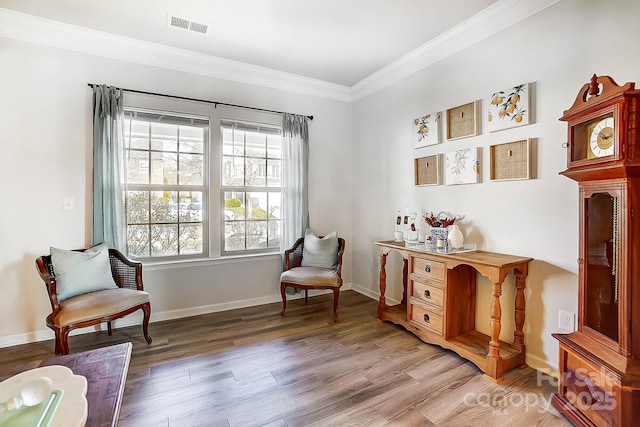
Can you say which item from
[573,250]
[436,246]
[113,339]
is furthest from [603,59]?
[113,339]

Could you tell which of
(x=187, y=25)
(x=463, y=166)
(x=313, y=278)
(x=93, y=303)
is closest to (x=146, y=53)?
(x=187, y=25)

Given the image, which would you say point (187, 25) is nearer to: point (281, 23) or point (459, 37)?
point (281, 23)

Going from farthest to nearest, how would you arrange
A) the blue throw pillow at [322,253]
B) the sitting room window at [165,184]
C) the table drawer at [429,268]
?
the blue throw pillow at [322,253], the sitting room window at [165,184], the table drawer at [429,268]

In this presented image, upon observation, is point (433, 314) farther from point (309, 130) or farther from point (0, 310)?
point (0, 310)

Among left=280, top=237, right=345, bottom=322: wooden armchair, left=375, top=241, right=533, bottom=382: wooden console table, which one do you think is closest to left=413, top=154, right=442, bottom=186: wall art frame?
left=375, top=241, right=533, bottom=382: wooden console table

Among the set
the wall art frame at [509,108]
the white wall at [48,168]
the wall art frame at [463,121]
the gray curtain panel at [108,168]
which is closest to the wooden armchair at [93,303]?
the gray curtain panel at [108,168]

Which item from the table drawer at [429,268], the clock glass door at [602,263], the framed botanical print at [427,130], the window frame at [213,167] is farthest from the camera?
the window frame at [213,167]

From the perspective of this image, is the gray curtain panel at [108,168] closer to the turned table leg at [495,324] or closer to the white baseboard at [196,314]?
the white baseboard at [196,314]

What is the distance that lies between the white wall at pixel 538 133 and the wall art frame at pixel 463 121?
64mm

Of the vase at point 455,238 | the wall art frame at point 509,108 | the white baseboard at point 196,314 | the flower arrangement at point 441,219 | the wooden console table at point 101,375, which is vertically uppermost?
the wall art frame at point 509,108

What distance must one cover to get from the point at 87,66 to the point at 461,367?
4.13 meters

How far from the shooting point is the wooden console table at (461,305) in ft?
6.86

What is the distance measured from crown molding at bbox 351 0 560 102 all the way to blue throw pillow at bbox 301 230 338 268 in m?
1.96

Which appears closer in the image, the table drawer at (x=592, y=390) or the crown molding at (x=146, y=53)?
the table drawer at (x=592, y=390)
